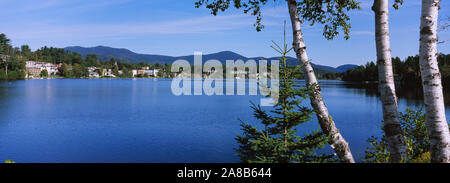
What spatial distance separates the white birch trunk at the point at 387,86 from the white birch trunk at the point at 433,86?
1.64 feet

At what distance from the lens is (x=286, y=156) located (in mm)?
4840

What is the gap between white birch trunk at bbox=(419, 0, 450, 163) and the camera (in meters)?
4.50

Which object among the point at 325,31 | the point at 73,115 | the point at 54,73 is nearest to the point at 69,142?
the point at 73,115

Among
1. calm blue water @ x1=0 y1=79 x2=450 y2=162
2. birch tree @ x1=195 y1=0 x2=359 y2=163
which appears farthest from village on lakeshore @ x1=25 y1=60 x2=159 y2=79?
birch tree @ x1=195 y1=0 x2=359 y2=163

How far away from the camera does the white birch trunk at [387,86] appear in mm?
5043

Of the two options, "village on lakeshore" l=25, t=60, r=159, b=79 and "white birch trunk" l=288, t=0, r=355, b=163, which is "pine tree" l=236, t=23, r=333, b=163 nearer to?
"white birch trunk" l=288, t=0, r=355, b=163

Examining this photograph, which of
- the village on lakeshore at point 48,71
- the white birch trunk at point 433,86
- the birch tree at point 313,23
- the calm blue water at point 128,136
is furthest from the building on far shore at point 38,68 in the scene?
the white birch trunk at point 433,86

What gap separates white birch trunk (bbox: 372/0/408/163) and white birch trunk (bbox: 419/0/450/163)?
0.50 meters

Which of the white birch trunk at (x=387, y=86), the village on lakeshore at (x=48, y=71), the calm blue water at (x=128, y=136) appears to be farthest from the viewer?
the village on lakeshore at (x=48, y=71)

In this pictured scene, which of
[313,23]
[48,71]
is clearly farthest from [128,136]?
[48,71]

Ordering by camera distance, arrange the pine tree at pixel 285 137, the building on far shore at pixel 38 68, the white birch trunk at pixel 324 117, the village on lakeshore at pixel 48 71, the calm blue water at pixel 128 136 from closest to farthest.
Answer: the pine tree at pixel 285 137 < the white birch trunk at pixel 324 117 < the calm blue water at pixel 128 136 < the village on lakeshore at pixel 48 71 < the building on far shore at pixel 38 68

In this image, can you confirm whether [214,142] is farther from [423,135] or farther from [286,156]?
[286,156]

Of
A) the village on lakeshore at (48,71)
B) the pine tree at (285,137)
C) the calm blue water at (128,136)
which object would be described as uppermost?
the village on lakeshore at (48,71)

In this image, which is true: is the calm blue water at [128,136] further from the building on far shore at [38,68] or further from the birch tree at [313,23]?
the building on far shore at [38,68]
